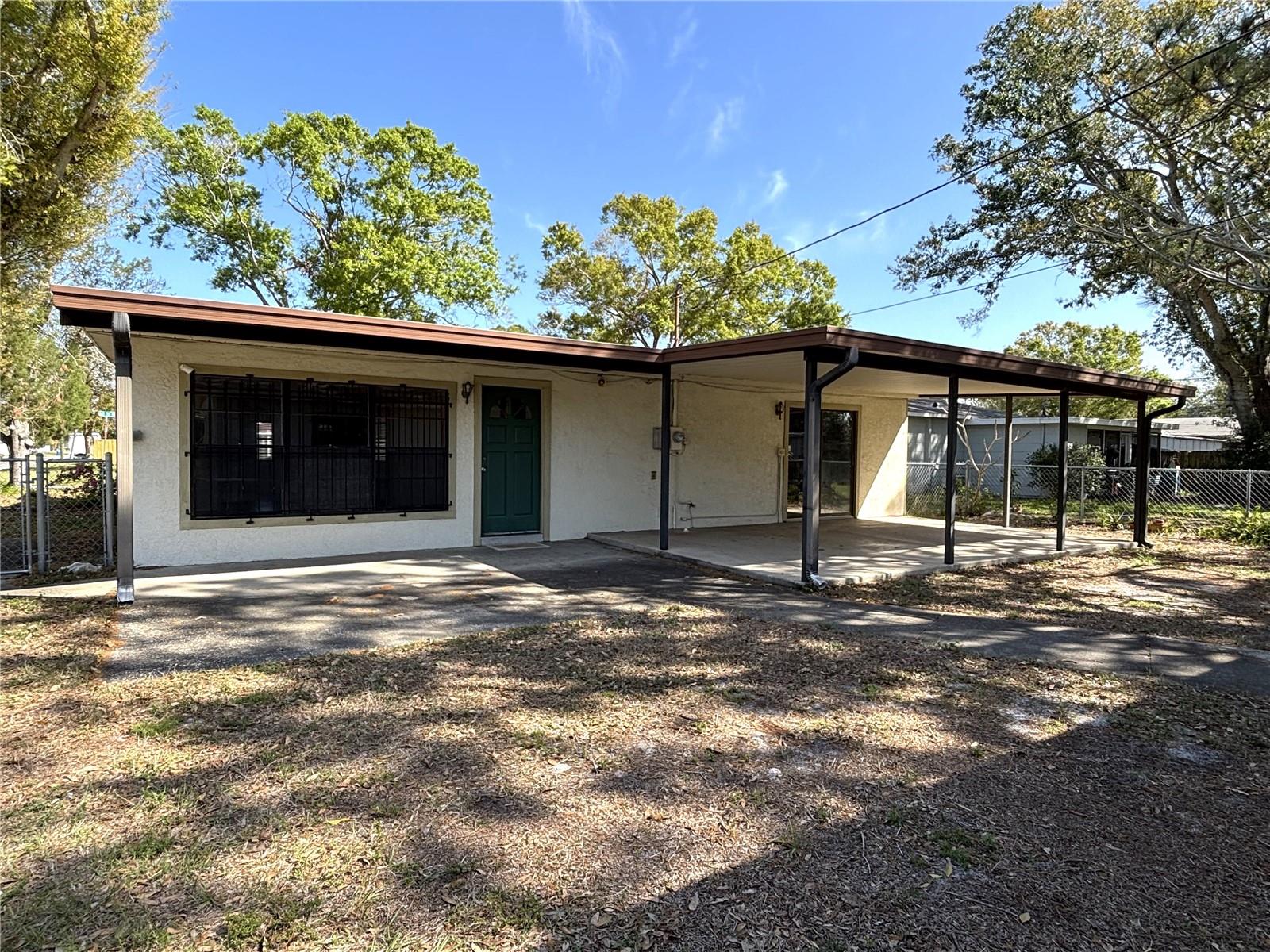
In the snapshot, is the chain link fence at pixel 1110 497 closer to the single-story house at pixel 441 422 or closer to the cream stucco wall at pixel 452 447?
the single-story house at pixel 441 422

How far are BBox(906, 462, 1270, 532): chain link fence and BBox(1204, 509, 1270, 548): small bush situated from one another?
0.19 meters

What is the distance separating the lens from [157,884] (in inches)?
83.2

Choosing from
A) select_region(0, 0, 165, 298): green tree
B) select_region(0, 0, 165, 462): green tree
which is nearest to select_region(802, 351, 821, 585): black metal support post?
select_region(0, 0, 165, 462): green tree

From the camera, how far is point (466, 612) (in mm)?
5574

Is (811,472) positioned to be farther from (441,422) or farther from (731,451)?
(441,422)

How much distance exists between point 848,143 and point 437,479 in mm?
11776

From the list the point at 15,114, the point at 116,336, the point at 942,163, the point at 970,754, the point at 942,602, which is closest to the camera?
the point at 970,754

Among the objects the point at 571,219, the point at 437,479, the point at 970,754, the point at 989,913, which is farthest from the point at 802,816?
the point at 571,219

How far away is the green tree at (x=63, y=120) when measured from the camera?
8922 mm

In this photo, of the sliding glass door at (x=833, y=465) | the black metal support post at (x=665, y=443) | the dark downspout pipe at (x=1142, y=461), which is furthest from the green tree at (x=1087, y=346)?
the black metal support post at (x=665, y=443)

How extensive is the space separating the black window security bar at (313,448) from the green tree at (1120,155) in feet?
31.2

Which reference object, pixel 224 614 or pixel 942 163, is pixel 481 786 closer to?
pixel 224 614

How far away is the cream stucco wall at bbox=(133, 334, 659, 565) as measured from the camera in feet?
22.5

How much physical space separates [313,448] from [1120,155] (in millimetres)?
14324
